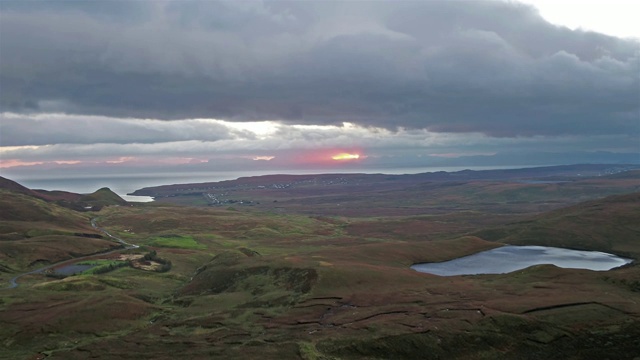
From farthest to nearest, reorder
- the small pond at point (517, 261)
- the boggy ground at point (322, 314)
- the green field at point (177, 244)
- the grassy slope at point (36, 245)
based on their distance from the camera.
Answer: the green field at point (177, 244) → the grassy slope at point (36, 245) → the small pond at point (517, 261) → the boggy ground at point (322, 314)

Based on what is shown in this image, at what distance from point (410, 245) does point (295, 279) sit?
216 ft

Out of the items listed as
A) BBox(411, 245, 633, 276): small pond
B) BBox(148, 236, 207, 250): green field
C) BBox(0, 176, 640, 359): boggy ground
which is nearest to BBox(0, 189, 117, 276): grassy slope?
BBox(148, 236, 207, 250): green field

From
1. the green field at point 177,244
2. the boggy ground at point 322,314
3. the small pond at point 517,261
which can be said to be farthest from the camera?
the green field at point 177,244

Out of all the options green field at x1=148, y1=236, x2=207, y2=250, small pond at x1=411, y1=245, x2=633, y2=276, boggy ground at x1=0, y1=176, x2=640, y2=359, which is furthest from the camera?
green field at x1=148, y1=236, x2=207, y2=250

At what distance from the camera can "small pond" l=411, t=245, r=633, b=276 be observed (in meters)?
136

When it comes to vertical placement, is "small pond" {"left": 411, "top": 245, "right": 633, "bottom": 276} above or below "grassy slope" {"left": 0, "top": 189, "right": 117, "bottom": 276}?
below

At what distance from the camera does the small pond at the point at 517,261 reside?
13650 centimetres

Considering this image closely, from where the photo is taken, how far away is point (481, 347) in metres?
65.9

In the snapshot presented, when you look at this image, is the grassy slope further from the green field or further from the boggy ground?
the boggy ground

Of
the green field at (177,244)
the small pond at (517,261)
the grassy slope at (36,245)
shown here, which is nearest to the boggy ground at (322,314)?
the grassy slope at (36,245)

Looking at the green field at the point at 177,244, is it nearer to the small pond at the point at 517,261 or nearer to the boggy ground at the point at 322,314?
the boggy ground at the point at 322,314

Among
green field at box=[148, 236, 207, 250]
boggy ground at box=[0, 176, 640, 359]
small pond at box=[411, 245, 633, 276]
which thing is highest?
boggy ground at box=[0, 176, 640, 359]

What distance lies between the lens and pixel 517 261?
150 metres

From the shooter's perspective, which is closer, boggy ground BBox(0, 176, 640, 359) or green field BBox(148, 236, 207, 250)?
boggy ground BBox(0, 176, 640, 359)
